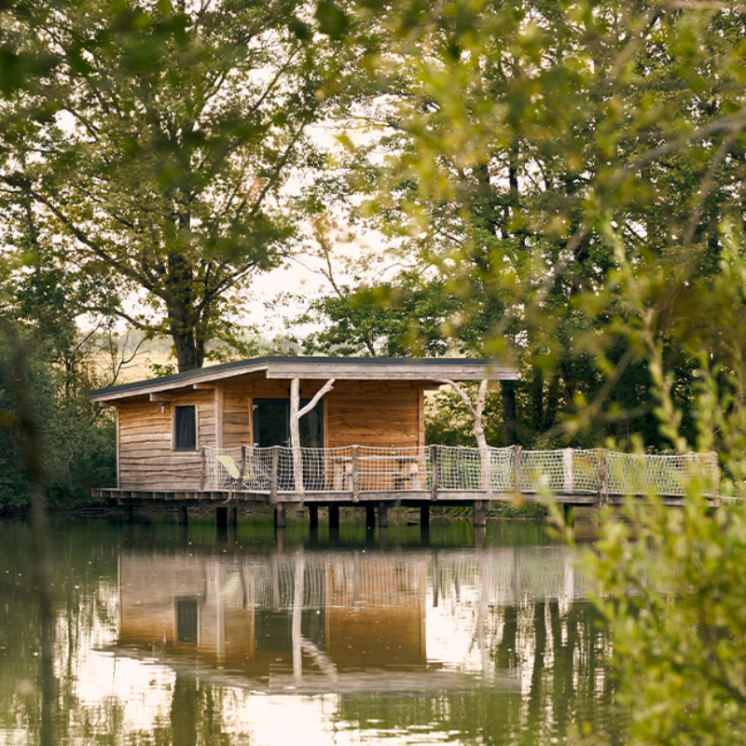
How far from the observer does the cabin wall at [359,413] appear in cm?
2386

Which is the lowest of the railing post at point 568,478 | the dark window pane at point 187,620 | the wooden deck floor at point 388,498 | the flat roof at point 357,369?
the dark window pane at point 187,620

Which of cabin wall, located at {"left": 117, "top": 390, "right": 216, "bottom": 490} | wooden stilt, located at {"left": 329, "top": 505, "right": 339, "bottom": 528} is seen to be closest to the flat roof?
cabin wall, located at {"left": 117, "top": 390, "right": 216, "bottom": 490}

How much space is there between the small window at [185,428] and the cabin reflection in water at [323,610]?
6.46 m

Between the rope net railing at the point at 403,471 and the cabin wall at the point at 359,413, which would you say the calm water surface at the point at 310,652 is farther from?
the cabin wall at the point at 359,413

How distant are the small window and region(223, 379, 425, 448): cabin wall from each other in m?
1.48

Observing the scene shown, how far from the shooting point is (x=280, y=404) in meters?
25.0

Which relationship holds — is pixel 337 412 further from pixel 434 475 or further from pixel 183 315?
pixel 183 315

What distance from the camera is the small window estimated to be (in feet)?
83.0

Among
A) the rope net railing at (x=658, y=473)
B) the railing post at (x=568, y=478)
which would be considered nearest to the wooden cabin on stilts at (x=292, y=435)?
the railing post at (x=568, y=478)

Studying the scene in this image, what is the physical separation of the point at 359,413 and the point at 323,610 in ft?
39.1

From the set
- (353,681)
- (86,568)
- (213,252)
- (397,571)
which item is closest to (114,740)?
(353,681)

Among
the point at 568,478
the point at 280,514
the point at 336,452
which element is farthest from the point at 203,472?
the point at 568,478

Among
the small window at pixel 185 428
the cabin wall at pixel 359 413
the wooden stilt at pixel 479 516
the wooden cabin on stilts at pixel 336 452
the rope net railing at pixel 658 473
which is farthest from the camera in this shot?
the small window at pixel 185 428

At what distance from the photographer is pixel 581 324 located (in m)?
25.5
